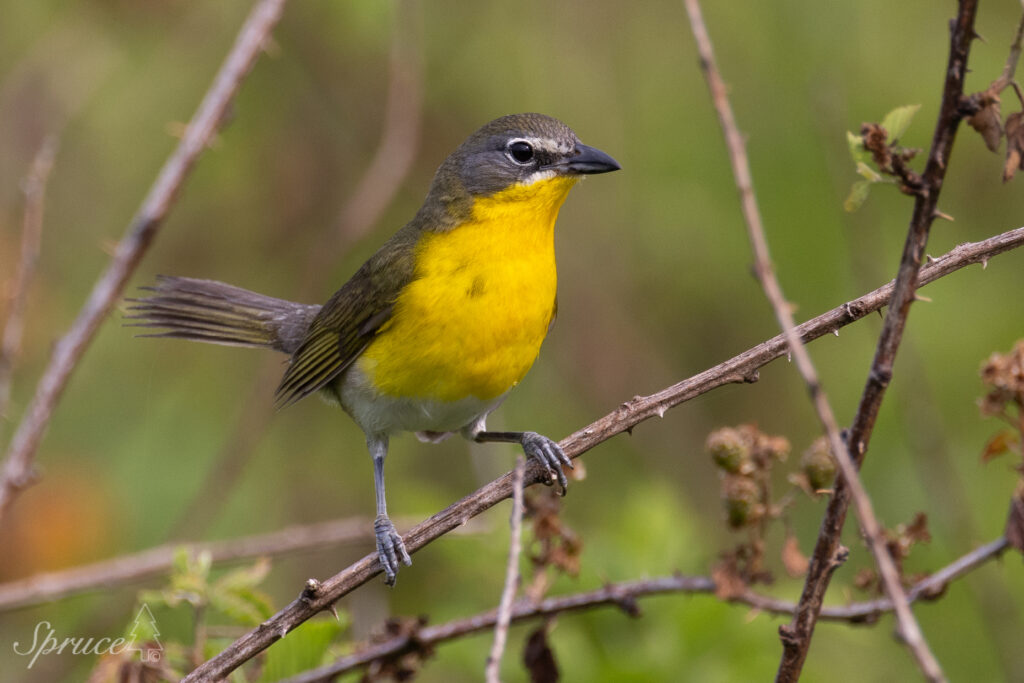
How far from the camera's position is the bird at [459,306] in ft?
14.8

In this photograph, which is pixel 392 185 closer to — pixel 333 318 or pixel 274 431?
pixel 333 318

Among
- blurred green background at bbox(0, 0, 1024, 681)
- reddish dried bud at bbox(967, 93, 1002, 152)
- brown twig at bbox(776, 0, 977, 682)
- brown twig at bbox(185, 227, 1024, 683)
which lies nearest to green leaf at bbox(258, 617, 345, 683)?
brown twig at bbox(185, 227, 1024, 683)

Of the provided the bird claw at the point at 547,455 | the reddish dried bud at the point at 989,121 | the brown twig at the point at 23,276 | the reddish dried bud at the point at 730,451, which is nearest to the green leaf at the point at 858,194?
the reddish dried bud at the point at 989,121

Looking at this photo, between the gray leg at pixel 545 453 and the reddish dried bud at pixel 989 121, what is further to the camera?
the gray leg at pixel 545 453

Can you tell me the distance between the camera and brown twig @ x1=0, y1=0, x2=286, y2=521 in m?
3.67

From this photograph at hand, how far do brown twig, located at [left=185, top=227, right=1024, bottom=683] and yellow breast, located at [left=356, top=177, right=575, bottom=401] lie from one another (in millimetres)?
1369

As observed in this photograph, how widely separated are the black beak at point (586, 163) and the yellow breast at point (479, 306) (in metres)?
0.07

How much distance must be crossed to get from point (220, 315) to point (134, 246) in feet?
7.76

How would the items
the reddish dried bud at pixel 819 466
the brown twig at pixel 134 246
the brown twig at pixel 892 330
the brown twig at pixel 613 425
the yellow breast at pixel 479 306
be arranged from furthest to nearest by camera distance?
the yellow breast at pixel 479 306 → the brown twig at pixel 134 246 → the reddish dried bud at pixel 819 466 → the brown twig at pixel 613 425 → the brown twig at pixel 892 330

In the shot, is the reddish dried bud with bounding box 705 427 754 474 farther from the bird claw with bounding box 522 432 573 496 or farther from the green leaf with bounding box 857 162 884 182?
the green leaf with bounding box 857 162 884 182

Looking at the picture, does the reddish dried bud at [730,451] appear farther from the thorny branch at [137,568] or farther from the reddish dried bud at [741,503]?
the thorny branch at [137,568]

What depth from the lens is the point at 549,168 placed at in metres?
4.80

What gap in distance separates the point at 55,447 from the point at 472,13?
3772 mm

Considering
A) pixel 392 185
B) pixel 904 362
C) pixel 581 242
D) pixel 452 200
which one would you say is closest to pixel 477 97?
pixel 581 242
